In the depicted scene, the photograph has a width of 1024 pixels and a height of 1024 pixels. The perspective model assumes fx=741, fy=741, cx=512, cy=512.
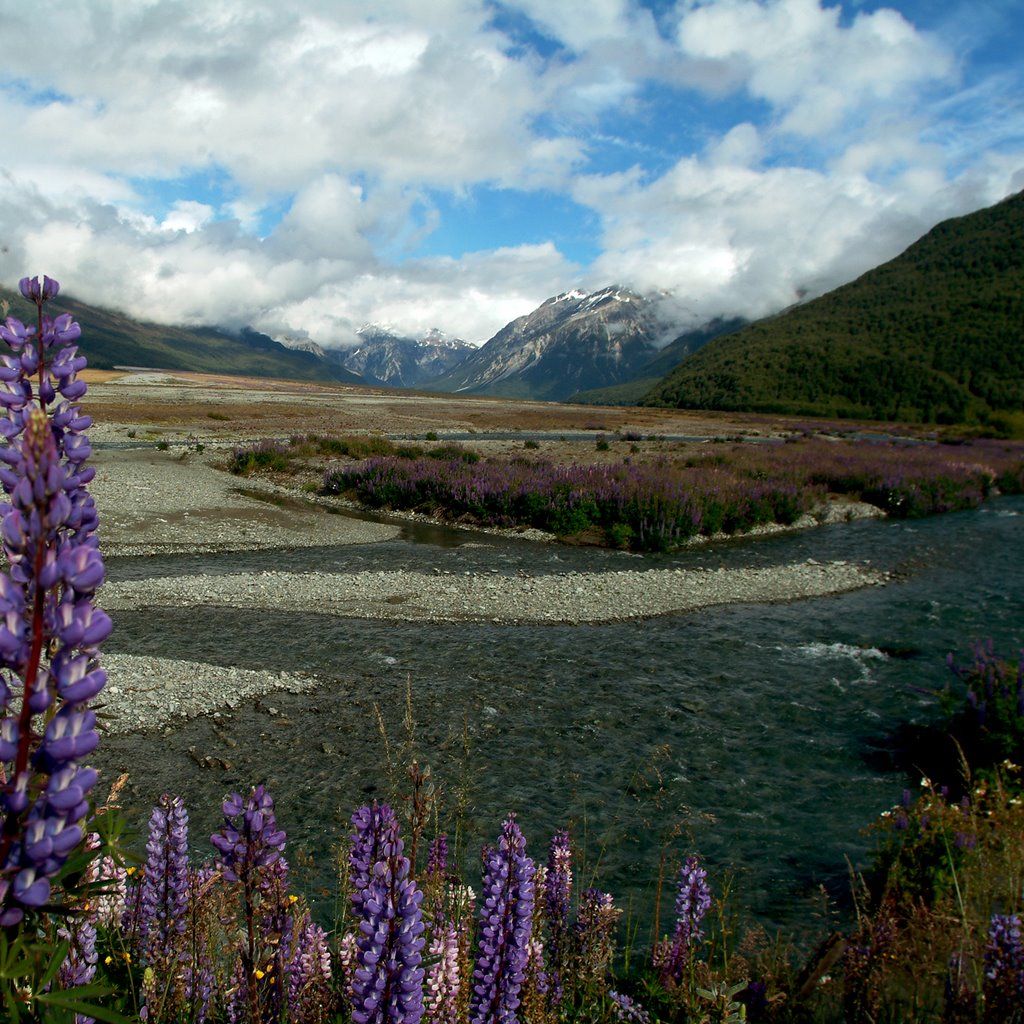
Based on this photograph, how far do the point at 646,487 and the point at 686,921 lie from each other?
2290 cm

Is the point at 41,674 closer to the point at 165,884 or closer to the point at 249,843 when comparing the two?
the point at 249,843

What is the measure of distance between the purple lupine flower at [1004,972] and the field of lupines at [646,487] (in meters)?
20.3

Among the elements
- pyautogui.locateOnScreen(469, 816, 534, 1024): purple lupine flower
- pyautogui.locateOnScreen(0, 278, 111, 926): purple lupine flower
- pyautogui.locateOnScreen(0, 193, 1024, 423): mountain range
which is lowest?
pyautogui.locateOnScreen(469, 816, 534, 1024): purple lupine flower

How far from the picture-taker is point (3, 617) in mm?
1571

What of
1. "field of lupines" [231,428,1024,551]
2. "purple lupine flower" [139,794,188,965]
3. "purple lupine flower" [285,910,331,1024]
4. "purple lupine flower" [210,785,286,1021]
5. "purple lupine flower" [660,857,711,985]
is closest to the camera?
"purple lupine flower" [210,785,286,1021]

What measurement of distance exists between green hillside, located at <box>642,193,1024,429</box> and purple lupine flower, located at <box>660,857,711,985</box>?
95.1 meters

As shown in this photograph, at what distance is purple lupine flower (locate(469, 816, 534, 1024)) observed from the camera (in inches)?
112

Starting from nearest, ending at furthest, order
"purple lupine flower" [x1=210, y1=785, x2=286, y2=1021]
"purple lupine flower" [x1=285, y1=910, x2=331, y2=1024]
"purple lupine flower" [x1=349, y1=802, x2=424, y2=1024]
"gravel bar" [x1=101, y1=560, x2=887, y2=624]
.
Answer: "purple lupine flower" [x1=349, y1=802, x2=424, y2=1024] < "purple lupine flower" [x1=210, y1=785, x2=286, y2=1021] < "purple lupine flower" [x1=285, y1=910, x2=331, y2=1024] < "gravel bar" [x1=101, y1=560, x2=887, y2=624]

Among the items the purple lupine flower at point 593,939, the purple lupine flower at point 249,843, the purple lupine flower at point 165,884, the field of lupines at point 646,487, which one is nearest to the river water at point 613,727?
the purple lupine flower at point 593,939

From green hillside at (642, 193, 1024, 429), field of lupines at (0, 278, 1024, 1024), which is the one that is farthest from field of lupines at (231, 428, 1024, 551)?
green hillside at (642, 193, 1024, 429)

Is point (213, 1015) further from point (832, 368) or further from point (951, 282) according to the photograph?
point (951, 282)

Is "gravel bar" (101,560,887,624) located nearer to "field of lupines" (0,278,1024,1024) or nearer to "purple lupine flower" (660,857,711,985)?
"field of lupines" (0,278,1024,1024)

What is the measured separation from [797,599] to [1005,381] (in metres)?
119

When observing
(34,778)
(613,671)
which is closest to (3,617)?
(34,778)
